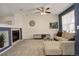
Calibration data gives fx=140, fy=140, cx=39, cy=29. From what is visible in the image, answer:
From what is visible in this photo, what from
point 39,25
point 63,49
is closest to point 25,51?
point 63,49

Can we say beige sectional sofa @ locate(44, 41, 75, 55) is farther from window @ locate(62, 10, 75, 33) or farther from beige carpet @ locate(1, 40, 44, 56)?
window @ locate(62, 10, 75, 33)

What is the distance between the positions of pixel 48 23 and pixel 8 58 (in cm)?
1073

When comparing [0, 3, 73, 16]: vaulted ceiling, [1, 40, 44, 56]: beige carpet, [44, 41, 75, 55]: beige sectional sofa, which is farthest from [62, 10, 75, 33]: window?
[44, 41, 75, 55]: beige sectional sofa

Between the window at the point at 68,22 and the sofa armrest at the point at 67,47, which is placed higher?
the window at the point at 68,22

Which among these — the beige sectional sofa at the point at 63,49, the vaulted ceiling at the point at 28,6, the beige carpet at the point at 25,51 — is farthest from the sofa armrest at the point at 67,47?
the vaulted ceiling at the point at 28,6

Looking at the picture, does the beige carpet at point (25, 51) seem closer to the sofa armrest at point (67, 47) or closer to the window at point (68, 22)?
the sofa armrest at point (67, 47)

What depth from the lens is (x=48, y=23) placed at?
1298cm

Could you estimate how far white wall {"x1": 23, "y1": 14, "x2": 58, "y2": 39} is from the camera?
12.8m

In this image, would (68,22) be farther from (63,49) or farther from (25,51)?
(63,49)

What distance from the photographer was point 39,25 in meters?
13.0

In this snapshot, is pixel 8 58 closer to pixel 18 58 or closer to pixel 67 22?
pixel 18 58

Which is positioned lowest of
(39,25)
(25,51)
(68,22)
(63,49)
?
(25,51)

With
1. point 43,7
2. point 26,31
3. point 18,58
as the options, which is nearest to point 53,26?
point 26,31

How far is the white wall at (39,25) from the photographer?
12836mm
